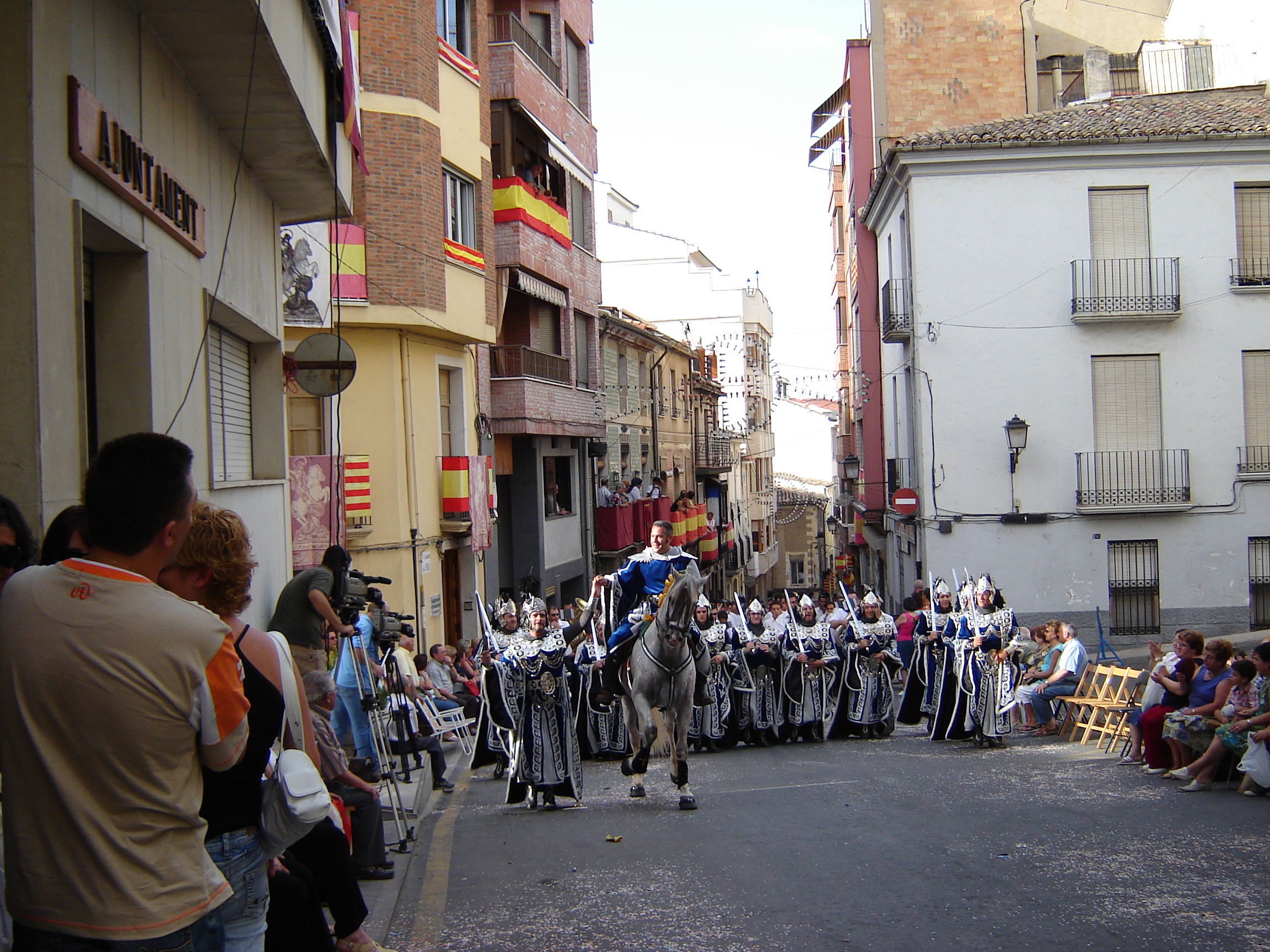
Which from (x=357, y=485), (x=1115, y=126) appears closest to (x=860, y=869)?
(x=357, y=485)

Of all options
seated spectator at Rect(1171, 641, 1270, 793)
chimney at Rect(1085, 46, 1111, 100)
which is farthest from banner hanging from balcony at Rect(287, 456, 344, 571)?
chimney at Rect(1085, 46, 1111, 100)

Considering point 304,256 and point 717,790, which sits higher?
point 304,256

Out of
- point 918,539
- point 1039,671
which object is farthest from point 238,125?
point 918,539

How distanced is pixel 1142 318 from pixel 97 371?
2172 cm

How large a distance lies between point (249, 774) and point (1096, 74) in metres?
32.2

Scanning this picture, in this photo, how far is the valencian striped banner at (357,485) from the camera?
17672mm

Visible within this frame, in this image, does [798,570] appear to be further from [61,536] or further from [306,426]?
[61,536]

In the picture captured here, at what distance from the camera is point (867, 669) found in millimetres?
15023

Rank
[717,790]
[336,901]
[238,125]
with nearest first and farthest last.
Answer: [336,901]
[238,125]
[717,790]

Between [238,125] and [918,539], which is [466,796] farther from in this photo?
[918,539]

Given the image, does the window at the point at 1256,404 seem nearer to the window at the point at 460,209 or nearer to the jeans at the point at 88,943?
the window at the point at 460,209

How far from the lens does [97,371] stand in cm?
663

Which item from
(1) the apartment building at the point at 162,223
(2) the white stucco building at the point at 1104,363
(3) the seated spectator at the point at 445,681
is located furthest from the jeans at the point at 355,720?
Result: (2) the white stucco building at the point at 1104,363

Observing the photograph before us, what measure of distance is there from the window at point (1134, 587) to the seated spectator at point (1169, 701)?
12.9 metres
